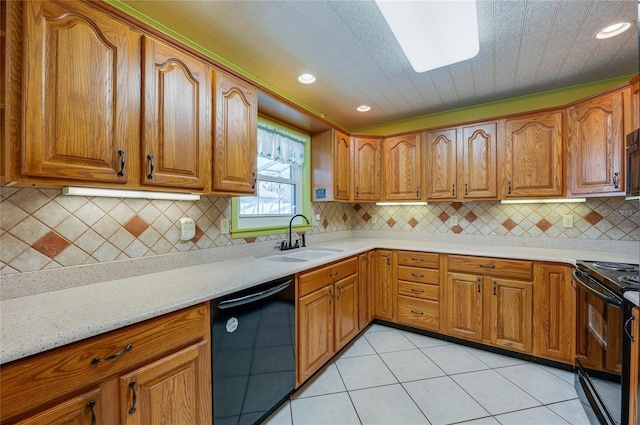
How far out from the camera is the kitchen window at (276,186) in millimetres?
2297

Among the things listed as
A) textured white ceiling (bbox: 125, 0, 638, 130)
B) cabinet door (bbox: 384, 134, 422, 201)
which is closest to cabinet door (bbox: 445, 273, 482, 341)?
cabinet door (bbox: 384, 134, 422, 201)

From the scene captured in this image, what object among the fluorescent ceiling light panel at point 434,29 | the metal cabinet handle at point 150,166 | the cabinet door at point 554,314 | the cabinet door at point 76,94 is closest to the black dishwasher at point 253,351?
the metal cabinet handle at point 150,166

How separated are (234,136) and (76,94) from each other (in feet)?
2.53

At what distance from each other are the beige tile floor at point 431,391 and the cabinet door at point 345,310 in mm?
162

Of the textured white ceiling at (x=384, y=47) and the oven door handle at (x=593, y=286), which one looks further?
the textured white ceiling at (x=384, y=47)

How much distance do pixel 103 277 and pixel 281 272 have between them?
94cm

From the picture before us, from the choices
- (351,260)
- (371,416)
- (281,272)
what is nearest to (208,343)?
(281,272)

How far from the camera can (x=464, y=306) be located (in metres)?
2.46

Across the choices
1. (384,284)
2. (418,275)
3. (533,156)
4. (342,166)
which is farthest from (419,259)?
(533,156)

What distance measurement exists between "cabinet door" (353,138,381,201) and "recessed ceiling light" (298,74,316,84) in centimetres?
99

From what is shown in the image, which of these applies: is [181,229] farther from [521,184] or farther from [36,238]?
[521,184]

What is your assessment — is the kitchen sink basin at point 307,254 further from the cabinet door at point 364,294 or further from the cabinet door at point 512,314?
the cabinet door at point 512,314

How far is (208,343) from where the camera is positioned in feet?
4.08

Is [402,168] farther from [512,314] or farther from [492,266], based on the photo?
[512,314]
